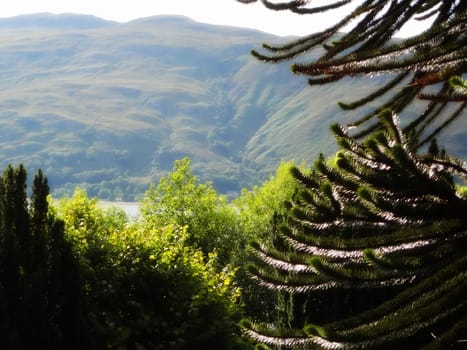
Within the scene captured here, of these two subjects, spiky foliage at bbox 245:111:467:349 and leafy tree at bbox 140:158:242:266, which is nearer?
spiky foliage at bbox 245:111:467:349

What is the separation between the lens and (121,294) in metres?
14.9

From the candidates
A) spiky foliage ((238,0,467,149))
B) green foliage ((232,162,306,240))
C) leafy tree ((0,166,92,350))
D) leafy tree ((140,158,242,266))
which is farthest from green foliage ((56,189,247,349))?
green foliage ((232,162,306,240))

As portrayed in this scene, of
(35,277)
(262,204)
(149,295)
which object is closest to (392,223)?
(35,277)

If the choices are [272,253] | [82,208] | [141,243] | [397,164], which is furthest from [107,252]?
[397,164]

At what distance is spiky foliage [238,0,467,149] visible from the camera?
9.33 ft

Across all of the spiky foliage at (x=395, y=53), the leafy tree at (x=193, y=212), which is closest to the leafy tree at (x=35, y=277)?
the spiky foliage at (x=395, y=53)

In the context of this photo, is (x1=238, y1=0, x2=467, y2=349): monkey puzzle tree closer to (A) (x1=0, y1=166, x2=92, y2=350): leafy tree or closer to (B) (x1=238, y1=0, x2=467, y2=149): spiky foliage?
(B) (x1=238, y1=0, x2=467, y2=149): spiky foliage

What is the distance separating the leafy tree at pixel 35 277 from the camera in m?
10.5

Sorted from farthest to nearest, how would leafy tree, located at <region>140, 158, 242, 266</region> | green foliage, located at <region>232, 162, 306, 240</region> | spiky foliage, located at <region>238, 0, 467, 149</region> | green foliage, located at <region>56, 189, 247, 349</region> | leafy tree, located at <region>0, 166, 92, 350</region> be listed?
green foliage, located at <region>232, 162, 306, 240</region> < leafy tree, located at <region>140, 158, 242, 266</region> < green foliage, located at <region>56, 189, 247, 349</region> < leafy tree, located at <region>0, 166, 92, 350</region> < spiky foliage, located at <region>238, 0, 467, 149</region>

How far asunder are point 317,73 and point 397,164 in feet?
2.24

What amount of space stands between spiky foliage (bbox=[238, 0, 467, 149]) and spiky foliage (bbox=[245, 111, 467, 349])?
0.35 meters

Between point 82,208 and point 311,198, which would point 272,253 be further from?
point 82,208

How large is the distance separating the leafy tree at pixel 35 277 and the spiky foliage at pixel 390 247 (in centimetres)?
775

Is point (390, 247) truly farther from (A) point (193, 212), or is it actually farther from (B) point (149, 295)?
(A) point (193, 212)
